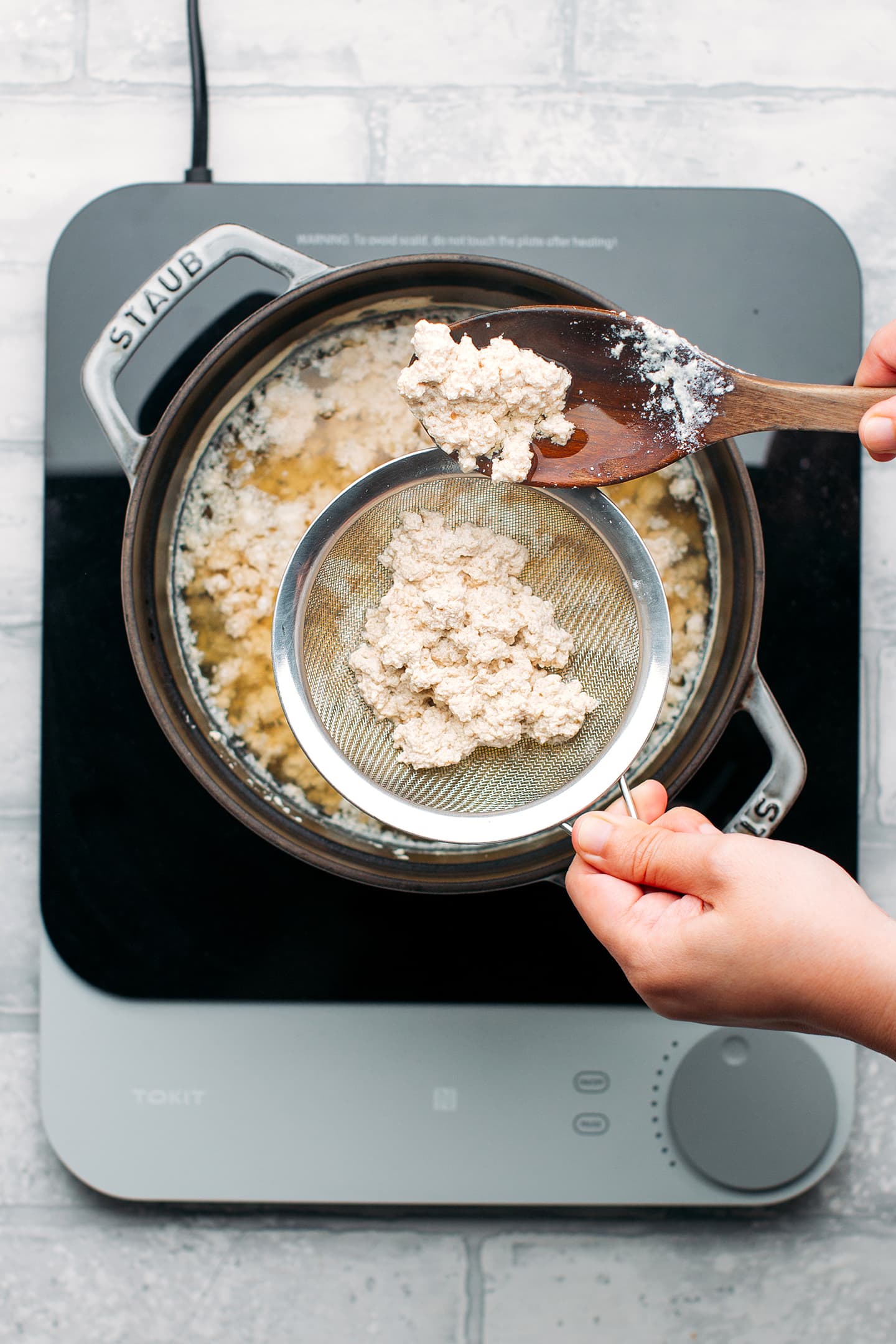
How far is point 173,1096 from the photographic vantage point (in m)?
0.95

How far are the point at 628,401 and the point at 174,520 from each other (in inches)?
16.6

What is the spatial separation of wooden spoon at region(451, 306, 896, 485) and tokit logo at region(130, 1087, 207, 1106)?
26.0 inches

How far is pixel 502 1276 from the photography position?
1008mm

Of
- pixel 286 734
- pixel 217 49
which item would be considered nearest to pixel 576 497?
pixel 286 734

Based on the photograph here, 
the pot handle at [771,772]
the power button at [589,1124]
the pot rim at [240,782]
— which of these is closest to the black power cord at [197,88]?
the pot rim at [240,782]

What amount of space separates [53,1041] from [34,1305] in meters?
0.30

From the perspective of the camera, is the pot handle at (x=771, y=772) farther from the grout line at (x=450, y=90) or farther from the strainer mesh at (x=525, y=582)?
the grout line at (x=450, y=90)

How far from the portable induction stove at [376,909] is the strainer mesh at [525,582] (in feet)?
0.43

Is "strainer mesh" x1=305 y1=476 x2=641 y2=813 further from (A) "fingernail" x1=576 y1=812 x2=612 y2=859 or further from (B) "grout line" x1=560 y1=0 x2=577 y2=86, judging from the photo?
(B) "grout line" x1=560 y1=0 x2=577 y2=86

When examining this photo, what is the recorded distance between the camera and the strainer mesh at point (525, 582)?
0.86 meters

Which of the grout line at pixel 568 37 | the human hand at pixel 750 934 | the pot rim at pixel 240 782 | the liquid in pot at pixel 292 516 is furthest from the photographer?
the grout line at pixel 568 37

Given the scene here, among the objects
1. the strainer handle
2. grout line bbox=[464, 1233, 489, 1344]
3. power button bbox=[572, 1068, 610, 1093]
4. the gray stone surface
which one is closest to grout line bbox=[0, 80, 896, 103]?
the gray stone surface

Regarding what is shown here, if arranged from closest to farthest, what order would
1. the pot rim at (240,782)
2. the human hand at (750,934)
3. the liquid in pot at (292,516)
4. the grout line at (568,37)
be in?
the human hand at (750,934), the pot rim at (240,782), the liquid in pot at (292,516), the grout line at (568,37)

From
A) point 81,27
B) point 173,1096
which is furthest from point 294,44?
point 173,1096
